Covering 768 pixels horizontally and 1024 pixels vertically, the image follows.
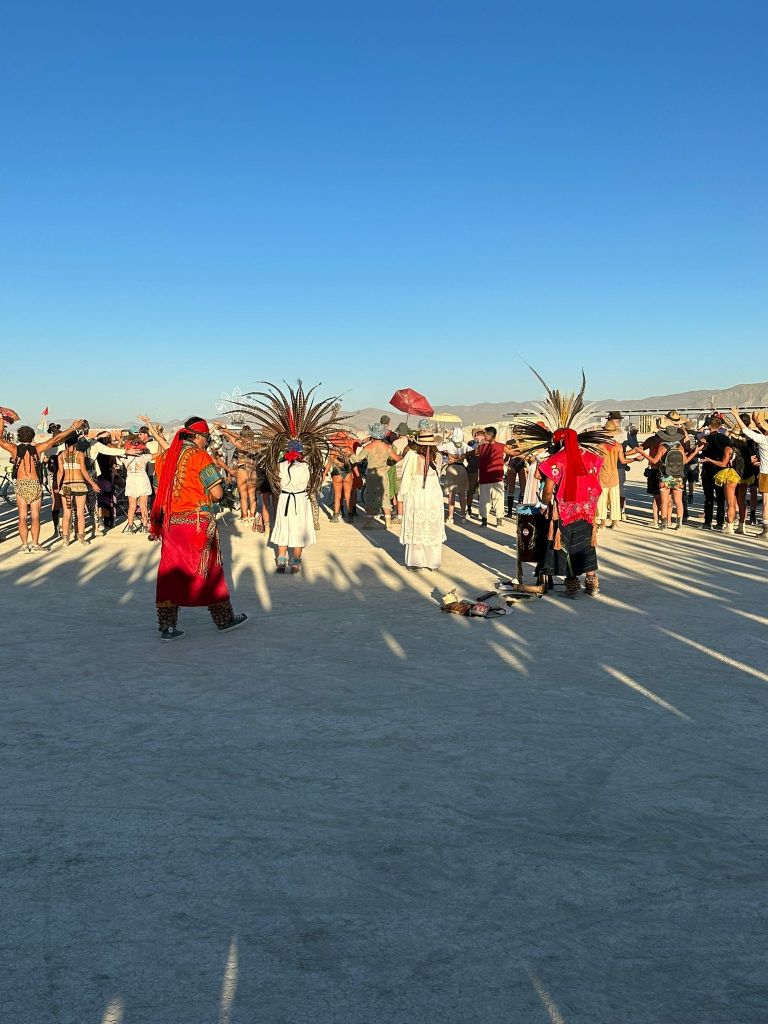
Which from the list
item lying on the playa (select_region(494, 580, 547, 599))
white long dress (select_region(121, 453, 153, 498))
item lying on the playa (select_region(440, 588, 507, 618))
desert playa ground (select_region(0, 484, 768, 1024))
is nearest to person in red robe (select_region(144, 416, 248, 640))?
desert playa ground (select_region(0, 484, 768, 1024))

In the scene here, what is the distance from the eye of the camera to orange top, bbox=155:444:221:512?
7.09 meters

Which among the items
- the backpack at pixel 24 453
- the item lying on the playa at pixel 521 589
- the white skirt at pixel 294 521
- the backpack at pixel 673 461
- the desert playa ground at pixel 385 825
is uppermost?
the backpack at pixel 24 453

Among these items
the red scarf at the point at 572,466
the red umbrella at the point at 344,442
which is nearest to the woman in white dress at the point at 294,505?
the red scarf at the point at 572,466

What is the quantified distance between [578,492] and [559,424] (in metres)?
1.46

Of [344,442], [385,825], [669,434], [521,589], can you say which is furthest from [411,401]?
[385,825]

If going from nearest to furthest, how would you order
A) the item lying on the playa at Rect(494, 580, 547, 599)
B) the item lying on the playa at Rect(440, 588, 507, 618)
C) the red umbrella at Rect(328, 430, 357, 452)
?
the item lying on the playa at Rect(440, 588, 507, 618) < the item lying on the playa at Rect(494, 580, 547, 599) < the red umbrella at Rect(328, 430, 357, 452)

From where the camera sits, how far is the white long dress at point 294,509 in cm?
1003

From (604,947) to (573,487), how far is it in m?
6.25

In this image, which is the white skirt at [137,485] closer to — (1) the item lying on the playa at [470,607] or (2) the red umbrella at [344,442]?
(2) the red umbrella at [344,442]

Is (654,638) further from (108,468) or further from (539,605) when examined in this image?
(108,468)

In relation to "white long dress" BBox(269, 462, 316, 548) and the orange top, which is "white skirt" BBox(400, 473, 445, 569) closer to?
"white long dress" BBox(269, 462, 316, 548)

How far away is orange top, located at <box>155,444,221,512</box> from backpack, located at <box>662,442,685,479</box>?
9021 mm

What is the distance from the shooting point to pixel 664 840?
11.3 ft

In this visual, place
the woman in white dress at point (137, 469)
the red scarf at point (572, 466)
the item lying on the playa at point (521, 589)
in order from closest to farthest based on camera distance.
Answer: the red scarf at point (572, 466) < the item lying on the playa at point (521, 589) < the woman in white dress at point (137, 469)
